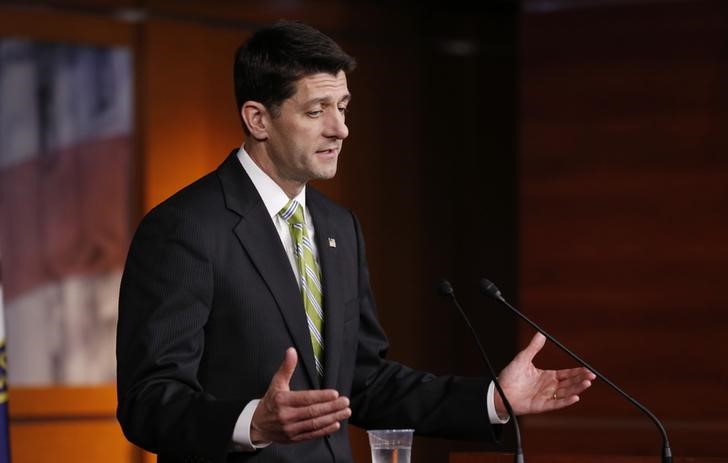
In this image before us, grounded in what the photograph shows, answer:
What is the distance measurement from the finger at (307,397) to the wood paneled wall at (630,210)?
3.22 metres

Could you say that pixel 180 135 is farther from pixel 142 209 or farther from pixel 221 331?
pixel 221 331

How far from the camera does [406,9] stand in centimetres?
588

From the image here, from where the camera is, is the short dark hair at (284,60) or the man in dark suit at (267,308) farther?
the short dark hair at (284,60)

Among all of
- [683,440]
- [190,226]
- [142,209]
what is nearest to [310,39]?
[190,226]

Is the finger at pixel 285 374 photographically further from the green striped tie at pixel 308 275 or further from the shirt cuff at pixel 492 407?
the shirt cuff at pixel 492 407

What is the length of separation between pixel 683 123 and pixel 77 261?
2686 millimetres

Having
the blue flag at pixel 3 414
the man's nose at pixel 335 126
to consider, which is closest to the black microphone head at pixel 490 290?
the man's nose at pixel 335 126

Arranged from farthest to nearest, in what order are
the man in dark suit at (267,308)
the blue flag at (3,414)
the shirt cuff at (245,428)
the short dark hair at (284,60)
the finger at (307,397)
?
the blue flag at (3,414), the short dark hair at (284,60), the man in dark suit at (267,308), the shirt cuff at (245,428), the finger at (307,397)

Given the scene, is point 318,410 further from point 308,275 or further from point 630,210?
point 630,210

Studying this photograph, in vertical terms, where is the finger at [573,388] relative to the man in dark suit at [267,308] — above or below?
below

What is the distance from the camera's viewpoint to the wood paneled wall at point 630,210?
16.6ft

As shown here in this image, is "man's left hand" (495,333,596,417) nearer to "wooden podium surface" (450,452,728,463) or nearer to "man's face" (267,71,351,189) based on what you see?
"wooden podium surface" (450,452,728,463)

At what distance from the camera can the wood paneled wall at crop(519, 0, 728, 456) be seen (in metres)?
5.06

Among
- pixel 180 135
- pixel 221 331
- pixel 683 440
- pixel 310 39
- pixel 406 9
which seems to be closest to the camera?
pixel 221 331
